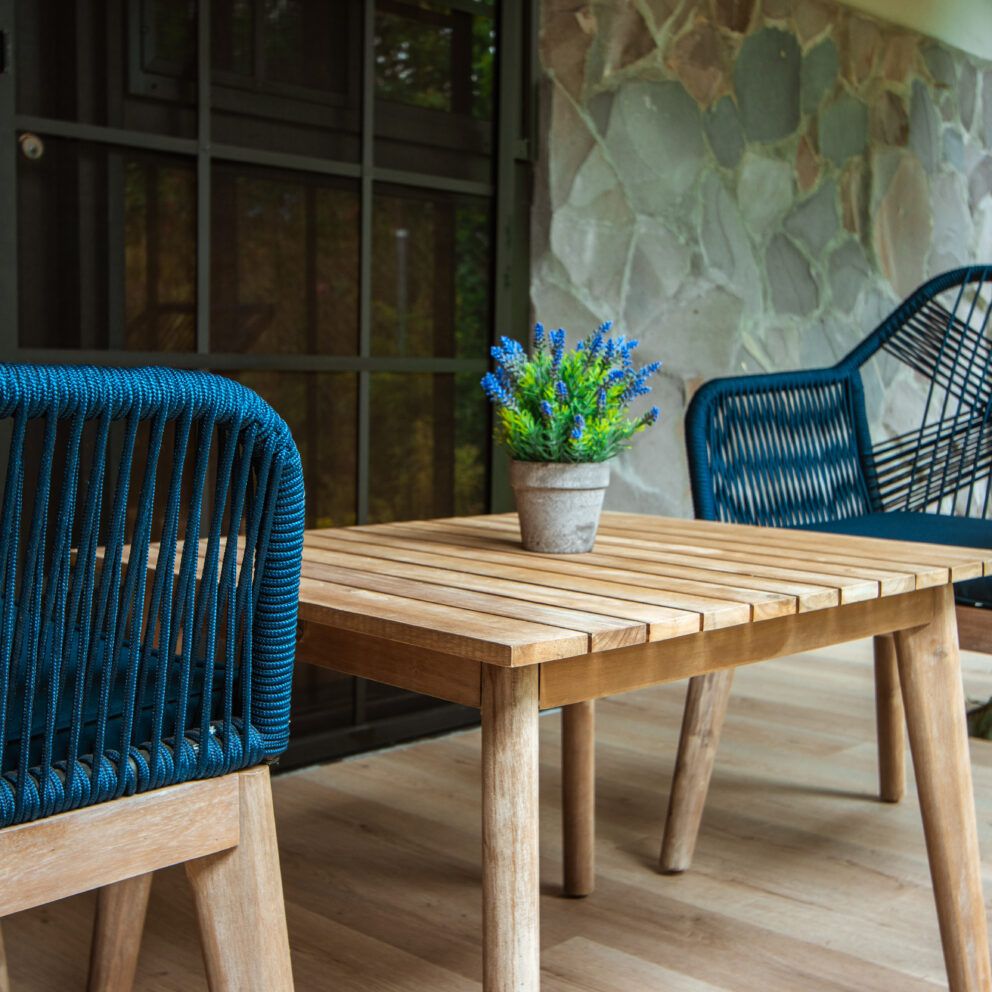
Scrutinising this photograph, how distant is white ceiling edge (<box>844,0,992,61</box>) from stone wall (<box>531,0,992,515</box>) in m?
0.05

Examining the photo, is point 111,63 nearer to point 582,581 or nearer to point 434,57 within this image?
point 434,57

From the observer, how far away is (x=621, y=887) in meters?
1.93

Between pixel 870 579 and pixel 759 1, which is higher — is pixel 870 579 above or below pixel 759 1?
below

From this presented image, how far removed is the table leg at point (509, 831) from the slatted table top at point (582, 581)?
49mm

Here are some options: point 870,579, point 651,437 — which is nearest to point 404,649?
point 870,579

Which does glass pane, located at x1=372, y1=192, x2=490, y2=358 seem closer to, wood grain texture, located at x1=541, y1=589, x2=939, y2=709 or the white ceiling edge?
wood grain texture, located at x1=541, y1=589, x2=939, y2=709

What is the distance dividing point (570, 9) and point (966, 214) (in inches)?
87.7

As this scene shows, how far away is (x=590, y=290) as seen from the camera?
10.0 feet

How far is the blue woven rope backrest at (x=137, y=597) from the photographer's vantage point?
83 cm

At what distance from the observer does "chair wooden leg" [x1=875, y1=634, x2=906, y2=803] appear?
2244 mm

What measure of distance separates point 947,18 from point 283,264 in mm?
3053

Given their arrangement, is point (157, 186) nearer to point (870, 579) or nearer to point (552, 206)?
point (552, 206)

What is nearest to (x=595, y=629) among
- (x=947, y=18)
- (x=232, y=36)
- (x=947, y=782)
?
(x=947, y=782)

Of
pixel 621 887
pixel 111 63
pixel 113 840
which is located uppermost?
pixel 111 63
